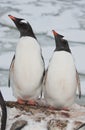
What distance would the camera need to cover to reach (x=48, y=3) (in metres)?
7.56

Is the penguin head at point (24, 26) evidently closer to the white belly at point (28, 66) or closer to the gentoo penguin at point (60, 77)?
the white belly at point (28, 66)

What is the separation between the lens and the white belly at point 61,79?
104 inches

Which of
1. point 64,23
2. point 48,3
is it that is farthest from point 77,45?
point 48,3

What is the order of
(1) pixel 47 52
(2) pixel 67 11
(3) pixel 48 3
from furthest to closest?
1. (3) pixel 48 3
2. (2) pixel 67 11
3. (1) pixel 47 52

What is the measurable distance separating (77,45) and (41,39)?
1.47 ft

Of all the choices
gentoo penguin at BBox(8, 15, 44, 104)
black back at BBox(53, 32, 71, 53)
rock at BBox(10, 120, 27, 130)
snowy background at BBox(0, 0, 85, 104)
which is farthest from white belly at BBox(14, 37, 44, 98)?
snowy background at BBox(0, 0, 85, 104)

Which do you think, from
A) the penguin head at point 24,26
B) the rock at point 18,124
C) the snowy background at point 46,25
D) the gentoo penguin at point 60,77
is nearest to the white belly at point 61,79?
the gentoo penguin at point 60,77

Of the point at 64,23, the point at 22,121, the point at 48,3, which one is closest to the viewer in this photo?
the point at 22,121

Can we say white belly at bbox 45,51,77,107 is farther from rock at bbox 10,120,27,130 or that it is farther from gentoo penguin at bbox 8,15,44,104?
rock at bbox 10,120,27,130

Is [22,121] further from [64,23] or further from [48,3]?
[48,3]

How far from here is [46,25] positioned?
6297mm

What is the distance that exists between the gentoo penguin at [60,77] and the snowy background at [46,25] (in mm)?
1166

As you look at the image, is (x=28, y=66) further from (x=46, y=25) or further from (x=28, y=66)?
(x=46, y=25)

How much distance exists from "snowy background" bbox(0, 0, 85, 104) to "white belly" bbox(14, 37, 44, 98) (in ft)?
3.89
